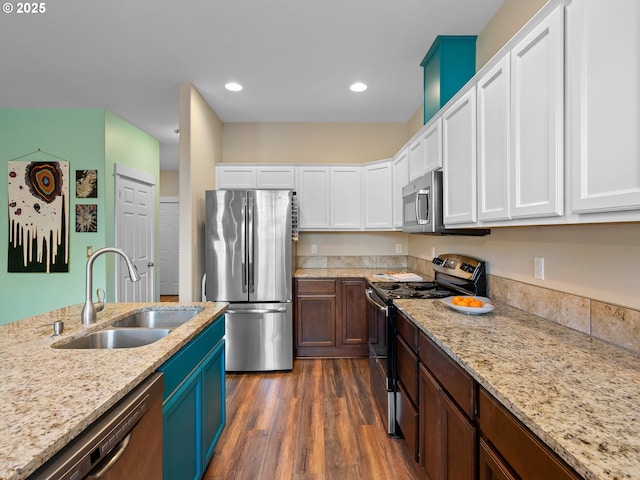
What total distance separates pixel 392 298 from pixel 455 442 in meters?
1.06

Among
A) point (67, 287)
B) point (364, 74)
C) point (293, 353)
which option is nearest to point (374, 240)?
point (293, 353)

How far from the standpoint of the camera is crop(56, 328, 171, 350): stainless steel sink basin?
1.59 metres

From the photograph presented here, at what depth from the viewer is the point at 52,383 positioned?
1.01m

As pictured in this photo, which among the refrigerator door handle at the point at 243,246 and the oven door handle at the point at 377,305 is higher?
the refrigerator door handle at the point at 243,246

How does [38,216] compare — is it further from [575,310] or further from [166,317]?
[575,310]

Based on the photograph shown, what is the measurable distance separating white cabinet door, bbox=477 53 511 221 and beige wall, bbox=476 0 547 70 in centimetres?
56

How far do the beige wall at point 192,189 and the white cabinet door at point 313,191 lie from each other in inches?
43.7

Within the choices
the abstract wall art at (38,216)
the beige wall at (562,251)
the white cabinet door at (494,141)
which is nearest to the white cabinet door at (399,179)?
the beige wall at (562,251)

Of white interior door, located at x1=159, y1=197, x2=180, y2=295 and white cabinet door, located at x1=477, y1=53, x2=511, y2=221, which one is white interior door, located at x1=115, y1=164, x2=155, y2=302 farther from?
white cabinet door, located at x1=477, y1=53, x2=511, y2=221

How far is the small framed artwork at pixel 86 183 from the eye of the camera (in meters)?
3.86

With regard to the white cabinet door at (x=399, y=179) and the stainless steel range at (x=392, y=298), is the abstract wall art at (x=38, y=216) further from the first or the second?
the white cabinet door at (x=399, y=179)

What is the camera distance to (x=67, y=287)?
3850 mm

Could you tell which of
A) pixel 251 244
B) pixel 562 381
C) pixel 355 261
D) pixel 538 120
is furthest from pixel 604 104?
Result: pixel 355 261

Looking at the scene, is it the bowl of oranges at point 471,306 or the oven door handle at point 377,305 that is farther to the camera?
the oven door handle at point 377,305
